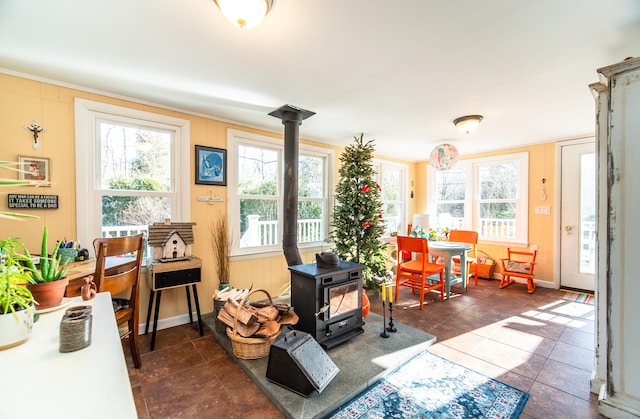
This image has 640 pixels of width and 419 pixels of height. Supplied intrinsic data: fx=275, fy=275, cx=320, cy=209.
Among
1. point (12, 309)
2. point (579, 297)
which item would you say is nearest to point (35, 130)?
point (12, 309)

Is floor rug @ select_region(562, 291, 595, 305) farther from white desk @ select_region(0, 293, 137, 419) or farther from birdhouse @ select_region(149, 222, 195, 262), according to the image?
white desk @ select_region(0, 293, 137, 419)

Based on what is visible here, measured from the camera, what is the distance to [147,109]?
281cm

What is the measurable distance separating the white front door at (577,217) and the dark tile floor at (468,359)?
2.60 ft

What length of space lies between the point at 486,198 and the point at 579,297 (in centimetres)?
196

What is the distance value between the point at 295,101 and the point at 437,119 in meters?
1.75

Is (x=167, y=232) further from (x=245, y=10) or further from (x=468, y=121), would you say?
(x=468, y=121)

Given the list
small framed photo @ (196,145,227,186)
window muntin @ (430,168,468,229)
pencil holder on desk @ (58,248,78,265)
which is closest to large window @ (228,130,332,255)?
small framed photo @ (196,145,227,186)

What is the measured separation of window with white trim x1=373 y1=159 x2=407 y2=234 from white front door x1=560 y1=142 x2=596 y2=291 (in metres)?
2.54

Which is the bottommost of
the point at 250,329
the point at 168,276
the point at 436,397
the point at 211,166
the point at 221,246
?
the point at 436,397

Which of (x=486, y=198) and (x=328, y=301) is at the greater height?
(x=486, y=198)

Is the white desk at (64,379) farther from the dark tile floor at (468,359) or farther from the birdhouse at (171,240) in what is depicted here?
the birdhouse at (171,240)

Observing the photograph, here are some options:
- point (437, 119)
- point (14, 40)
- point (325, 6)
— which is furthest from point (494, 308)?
point (14, 40)

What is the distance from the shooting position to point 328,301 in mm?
2404

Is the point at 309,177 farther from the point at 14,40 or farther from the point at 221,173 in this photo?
the point at 14,40
